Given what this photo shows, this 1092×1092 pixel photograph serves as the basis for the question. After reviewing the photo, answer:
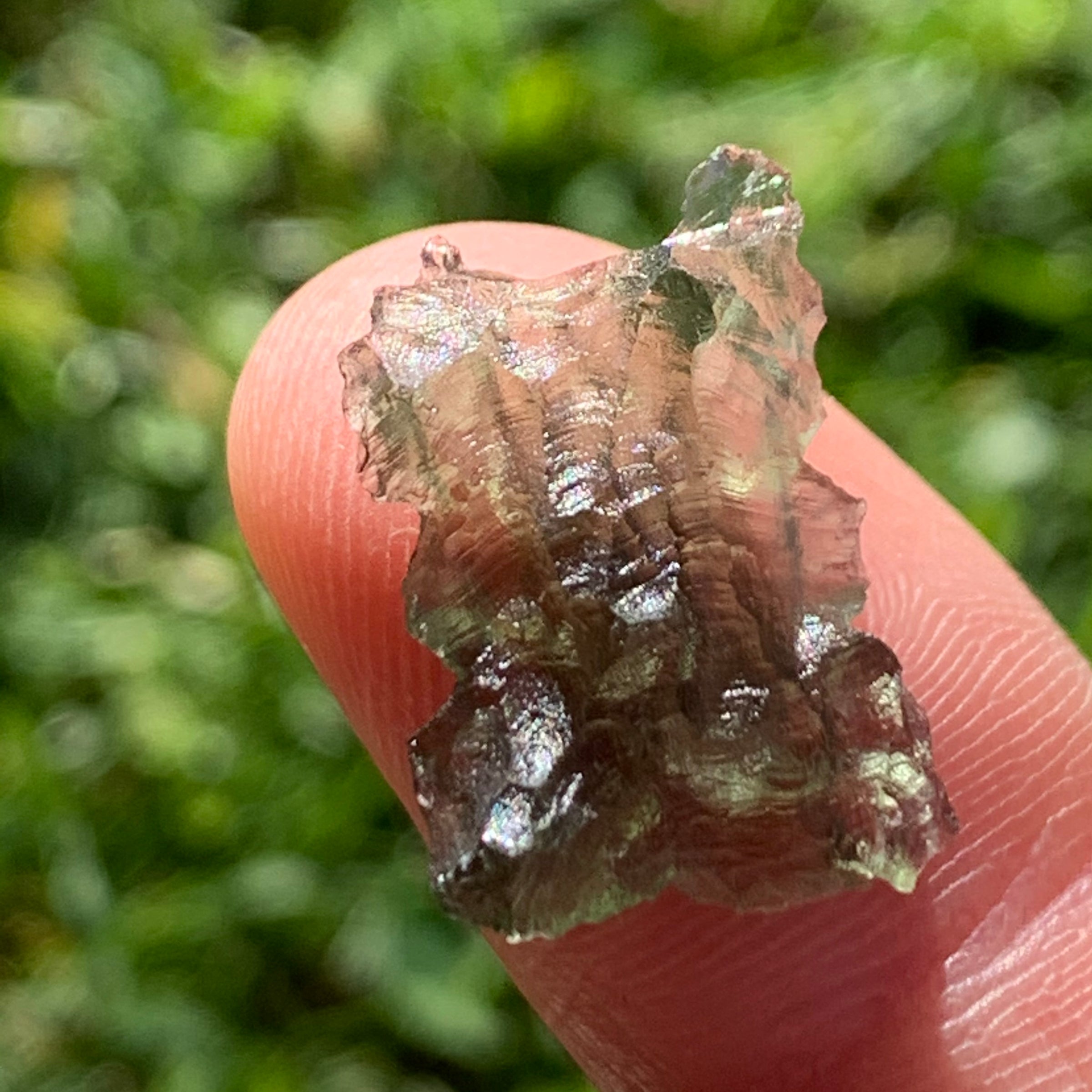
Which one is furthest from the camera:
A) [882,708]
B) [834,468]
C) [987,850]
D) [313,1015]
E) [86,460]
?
[86,460]

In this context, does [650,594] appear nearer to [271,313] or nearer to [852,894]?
[852,894]

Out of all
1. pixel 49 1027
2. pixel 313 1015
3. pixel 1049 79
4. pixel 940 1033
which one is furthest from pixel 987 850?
pixel 1049 79

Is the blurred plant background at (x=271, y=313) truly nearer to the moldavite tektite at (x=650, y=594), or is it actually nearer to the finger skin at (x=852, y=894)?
the finger skin at (x=852, y=894)

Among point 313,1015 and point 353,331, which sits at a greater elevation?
point 353,331

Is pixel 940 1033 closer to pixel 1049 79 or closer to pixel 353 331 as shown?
pixel 353 331

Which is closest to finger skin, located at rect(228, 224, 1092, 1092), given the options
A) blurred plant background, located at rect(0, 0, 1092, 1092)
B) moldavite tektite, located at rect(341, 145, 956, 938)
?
moldavite tektite, located at rect(341, 145, 956, 938)

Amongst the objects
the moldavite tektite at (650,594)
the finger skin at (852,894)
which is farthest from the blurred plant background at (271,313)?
the moldavite tektite at (650,594)

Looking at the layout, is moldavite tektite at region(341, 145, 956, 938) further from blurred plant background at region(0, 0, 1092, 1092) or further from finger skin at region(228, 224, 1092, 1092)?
blurred plant background at region(0, 0, 1092, 1092)
